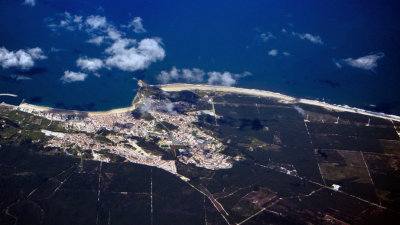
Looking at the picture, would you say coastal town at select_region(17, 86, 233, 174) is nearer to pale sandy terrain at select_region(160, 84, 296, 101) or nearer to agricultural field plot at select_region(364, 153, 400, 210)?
pale sandy terrain at select_region(160, 84, 296, 101)

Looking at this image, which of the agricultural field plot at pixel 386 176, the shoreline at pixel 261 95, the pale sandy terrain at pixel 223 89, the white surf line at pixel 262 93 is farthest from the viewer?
the pale sandy terrain at pixel 223 89

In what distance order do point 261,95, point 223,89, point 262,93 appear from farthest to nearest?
point 223,89 < point 262,93 < point 261,95

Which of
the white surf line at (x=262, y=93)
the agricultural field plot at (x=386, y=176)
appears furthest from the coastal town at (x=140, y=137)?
the agricultural field plot at (x=386, y=176)

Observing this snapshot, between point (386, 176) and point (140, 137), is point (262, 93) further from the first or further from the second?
point (386, 176)

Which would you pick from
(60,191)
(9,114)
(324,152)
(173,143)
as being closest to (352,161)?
(324,152)

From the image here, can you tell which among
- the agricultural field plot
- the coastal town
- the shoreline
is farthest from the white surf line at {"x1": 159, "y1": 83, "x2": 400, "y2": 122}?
the agricultural field plot

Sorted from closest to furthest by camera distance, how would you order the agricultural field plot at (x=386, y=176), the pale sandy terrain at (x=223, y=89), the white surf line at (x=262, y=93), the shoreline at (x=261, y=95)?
the agricultural field plot at (x=386, y=176), the shoreline at (x=261, y=95), the white surf line at (x=262, y=93), the pale sandy terrain at (x=223, y=89)

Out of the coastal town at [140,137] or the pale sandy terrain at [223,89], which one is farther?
the pale sandy terrain at [223,89]

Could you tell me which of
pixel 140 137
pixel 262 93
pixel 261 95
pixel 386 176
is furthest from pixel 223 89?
pixel 386 176

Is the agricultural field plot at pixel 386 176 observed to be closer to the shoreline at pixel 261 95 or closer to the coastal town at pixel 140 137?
the shoreline at pixel 261 95
